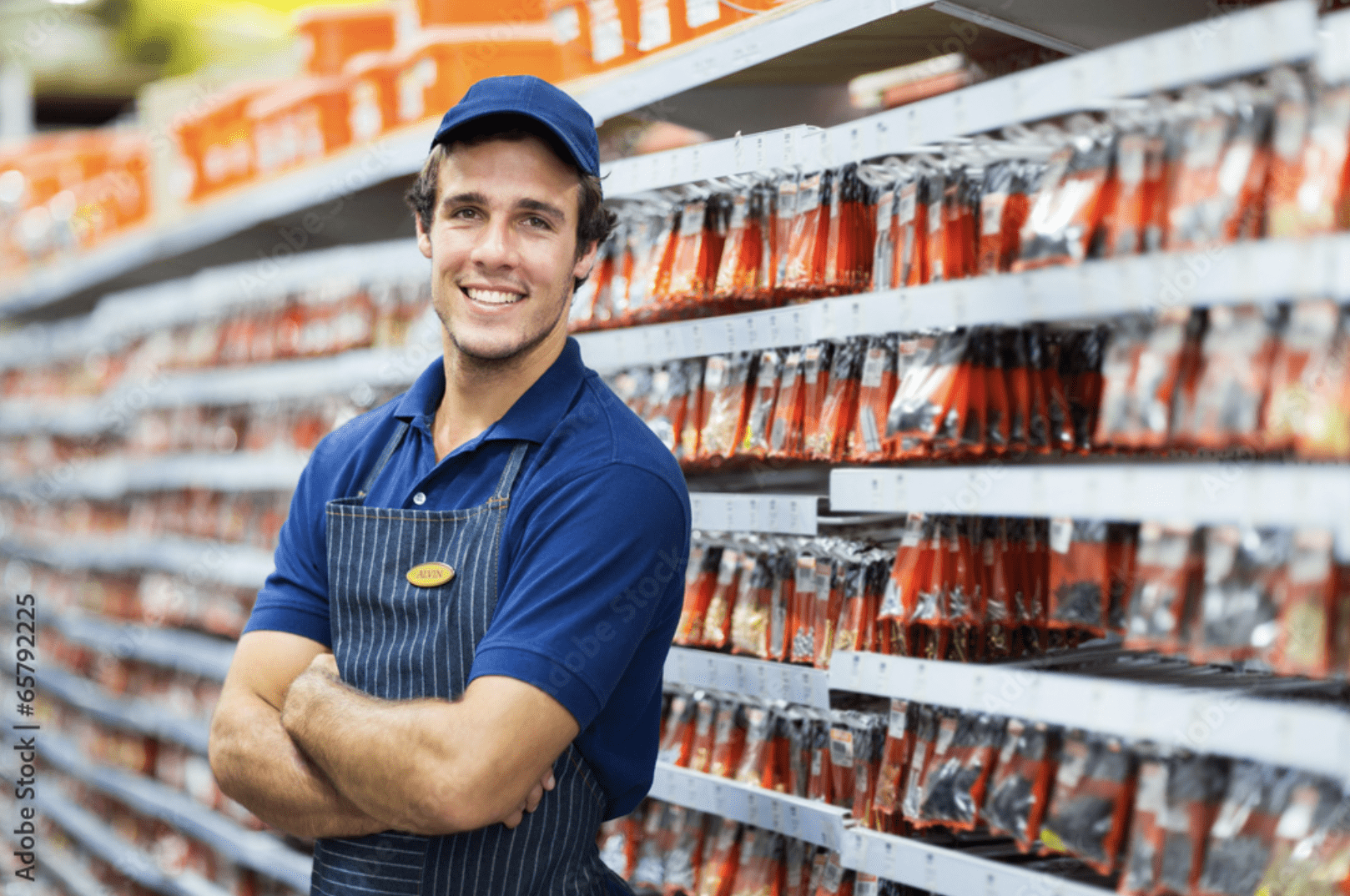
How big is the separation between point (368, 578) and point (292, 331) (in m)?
2.58

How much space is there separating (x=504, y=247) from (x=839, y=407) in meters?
0.78

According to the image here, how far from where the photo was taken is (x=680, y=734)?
261cm

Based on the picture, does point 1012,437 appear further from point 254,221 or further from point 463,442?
point 254,221

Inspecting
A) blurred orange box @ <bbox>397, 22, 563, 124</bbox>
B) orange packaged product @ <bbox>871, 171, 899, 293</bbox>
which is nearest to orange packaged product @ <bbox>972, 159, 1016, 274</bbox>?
orange packaged product @ <bbox>871, 171, 899, 293</bbox>

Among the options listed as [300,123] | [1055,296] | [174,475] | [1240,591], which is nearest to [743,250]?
[1055,296]

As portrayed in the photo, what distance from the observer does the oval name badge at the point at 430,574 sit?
5.75 feet

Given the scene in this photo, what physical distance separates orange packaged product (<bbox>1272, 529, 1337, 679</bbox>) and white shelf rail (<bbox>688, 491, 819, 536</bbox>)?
91 cm

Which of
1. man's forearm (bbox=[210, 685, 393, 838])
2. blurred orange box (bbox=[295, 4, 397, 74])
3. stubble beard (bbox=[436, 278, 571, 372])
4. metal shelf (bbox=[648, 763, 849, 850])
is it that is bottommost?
metal shelf (bbox=[648, 763, 849, 850])

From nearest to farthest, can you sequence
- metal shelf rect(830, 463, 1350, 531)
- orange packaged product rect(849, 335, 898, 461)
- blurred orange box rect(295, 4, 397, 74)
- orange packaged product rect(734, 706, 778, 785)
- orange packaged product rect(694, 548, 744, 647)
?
1. metal shelf rect(830, 463, 1350, 531)
2. orange packaged product rect(849, 335, 898, 461)
3. orange packaged product rect(734, 706, 778, 785)
4. orange packaged product rect(694, 548, 744, 647)
5. blurred orange box rect(295, 4, 397, 74)

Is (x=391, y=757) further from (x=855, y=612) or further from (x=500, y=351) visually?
(x=855, y=612)

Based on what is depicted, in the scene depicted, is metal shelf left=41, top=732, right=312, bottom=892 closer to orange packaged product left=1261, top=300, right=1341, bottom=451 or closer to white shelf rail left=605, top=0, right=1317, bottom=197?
white shelf rail left=605, top=0, right=1317, bottom=197

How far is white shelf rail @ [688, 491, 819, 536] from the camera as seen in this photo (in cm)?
229

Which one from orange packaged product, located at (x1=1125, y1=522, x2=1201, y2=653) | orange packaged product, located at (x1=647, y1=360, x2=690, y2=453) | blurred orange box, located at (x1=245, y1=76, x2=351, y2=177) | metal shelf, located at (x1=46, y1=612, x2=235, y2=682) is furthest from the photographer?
metal shelf, located at (x1=46, y1=612, x2=235, y2=682)

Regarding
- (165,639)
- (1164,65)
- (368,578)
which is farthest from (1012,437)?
(165,639)
